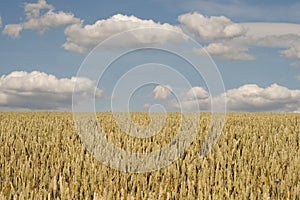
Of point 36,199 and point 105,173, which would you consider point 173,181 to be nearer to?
point 105,173

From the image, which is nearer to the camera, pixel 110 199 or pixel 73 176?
pixel 110 199

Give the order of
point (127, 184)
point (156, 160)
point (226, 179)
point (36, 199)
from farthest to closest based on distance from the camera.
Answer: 1. point (156, 160)
2. point (226, 179)
3. point (127, 184)
4. point (36, 199)

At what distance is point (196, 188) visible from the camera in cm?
451

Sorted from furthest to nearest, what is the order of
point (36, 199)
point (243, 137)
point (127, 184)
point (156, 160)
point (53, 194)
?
1. point (243, 137)
2. point (156, 160)
3. point (127, 184)
4. point (53, 194)
5. point (36, 199)

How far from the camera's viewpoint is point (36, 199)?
3598 millimetres

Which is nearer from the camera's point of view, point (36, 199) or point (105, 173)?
point (36, 199)

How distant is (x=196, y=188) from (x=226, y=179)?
1.54 feet

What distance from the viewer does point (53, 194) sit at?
4.11 meters

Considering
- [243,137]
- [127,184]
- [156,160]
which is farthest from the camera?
[243,137]

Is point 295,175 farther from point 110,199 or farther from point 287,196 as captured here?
point 110,199

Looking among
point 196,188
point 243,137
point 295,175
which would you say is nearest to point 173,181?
point 196,188

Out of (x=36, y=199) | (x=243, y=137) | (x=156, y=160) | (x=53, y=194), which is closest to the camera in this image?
(x=36, y=199)

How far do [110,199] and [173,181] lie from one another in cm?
126

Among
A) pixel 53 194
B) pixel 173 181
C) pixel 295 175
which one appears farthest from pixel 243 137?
pixel 53 194
